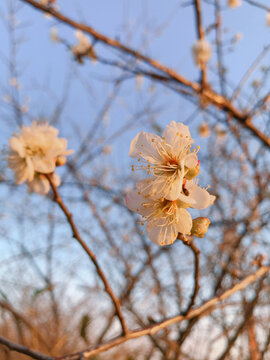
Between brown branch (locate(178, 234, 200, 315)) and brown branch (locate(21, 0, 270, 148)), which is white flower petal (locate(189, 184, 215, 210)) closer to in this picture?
brown branch (locate(178, 234, 200, 315))

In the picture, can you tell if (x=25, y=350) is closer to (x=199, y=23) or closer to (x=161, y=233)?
(x=161, y=233)

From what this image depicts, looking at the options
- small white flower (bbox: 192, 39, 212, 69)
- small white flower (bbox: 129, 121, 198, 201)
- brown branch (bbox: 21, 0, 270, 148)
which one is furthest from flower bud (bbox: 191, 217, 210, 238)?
small white flower (bbox: 192, 39, 212, 69)

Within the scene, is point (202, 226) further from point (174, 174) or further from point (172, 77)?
point (172, 77)

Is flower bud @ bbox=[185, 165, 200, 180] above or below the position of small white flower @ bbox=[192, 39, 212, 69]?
below

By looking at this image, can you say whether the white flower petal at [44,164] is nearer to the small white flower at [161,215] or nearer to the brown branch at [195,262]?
the small white flower at [161,215]

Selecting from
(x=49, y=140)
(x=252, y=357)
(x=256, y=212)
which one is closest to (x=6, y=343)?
(x=49, y=140)

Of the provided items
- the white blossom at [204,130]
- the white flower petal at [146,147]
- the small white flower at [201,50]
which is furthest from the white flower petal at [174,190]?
the white blossom at [204,130]
